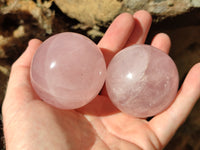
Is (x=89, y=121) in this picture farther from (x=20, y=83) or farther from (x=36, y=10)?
(x=36, y=10)

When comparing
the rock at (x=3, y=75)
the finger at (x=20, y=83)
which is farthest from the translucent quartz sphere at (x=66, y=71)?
the rock at (x=3, y=75)

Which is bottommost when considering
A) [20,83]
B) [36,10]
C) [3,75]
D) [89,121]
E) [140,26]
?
[3,75]

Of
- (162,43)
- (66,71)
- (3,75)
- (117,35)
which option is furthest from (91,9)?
(3,75)

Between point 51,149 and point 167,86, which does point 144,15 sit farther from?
point 51,149

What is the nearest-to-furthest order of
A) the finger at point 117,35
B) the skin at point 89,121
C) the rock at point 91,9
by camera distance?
the skin at point 89,121
the finger at point 117,35
the rock at point 91,9

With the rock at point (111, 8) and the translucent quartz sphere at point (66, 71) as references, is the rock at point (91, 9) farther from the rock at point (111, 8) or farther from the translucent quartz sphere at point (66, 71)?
the translucent quartz sphere at point (66, 71)

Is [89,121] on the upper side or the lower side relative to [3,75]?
upper

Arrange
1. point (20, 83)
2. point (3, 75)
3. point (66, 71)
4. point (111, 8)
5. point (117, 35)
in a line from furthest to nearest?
point (3, 75) < point (111, 8) < point (117, 35) < point (20, 83) < point (66, 71)
